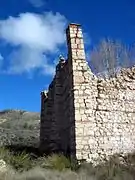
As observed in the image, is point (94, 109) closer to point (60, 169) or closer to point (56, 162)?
point (56, 162)

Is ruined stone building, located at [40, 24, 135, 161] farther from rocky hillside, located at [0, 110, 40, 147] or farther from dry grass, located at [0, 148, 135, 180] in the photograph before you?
rocky hillside, located at [0, 110, 40, 147]

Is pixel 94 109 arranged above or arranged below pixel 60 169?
above

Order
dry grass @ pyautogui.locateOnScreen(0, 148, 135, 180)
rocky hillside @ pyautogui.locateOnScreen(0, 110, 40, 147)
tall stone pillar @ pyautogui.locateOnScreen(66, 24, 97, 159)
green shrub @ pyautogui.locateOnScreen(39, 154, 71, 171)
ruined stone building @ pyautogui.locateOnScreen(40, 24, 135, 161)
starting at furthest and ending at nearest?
rocky hillside @ pyautogui.locateOnScreen(0, 110, 40, 147) < ruined stone building @ pyautogui.locateOnScreen(40, 24, 135, 161) < tall stone pillar @ pyautogui.locateOnScreen(66, 24, 97, 159) < green shrub @ pyautogui.locateOnScreen(39, 154, 71, 171) < dry grass @ pyautogui.locateOnScreen(0, 148, 135, 180)

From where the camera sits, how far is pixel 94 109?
18109 millimetres

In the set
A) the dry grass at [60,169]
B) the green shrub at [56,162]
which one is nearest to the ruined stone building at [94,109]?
the green shrub at [56,162]

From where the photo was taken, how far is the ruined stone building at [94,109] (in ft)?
58.1

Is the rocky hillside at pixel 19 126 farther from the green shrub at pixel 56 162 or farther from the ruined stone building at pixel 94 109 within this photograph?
the green shrub at pixel 56 162

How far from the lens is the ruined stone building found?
58.1 feet

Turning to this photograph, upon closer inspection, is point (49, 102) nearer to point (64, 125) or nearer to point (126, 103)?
point (64, 125)

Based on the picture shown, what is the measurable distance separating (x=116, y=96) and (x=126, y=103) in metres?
0.57

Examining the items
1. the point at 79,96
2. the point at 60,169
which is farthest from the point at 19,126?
the point at 60,169

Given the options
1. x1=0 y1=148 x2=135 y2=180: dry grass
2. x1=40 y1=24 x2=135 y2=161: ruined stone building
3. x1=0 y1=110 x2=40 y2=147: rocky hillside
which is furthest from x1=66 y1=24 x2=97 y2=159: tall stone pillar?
x1=0 y1=110 x2=40 y2=147: rocky hillside

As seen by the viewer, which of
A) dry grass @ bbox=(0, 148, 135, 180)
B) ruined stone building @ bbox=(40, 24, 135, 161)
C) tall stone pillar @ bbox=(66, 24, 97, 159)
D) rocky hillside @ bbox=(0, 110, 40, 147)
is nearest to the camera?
dry grass @ bbox=(0, 148, 135, 180)

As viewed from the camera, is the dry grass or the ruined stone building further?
the ruined stone building
